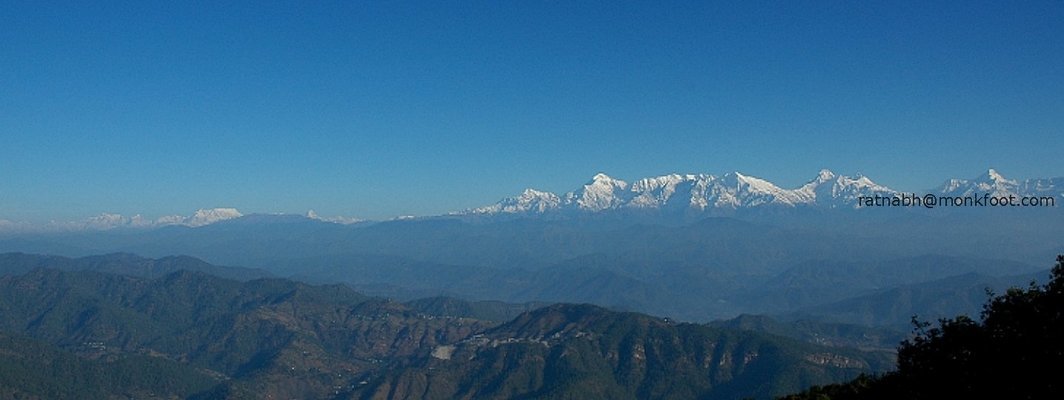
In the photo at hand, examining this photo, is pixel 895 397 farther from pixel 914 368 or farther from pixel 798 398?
pixel 798 398

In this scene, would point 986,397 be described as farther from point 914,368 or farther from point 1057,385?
point 914,368

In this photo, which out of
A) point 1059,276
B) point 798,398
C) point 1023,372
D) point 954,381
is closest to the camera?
point 1023,372

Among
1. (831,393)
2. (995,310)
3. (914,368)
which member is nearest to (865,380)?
(831,393)

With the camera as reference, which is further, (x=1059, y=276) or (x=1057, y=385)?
(x=1059, y=276)

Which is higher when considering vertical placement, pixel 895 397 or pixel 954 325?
pixel 954 325

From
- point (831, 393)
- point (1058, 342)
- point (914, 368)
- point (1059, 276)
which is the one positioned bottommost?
point (831, 393)

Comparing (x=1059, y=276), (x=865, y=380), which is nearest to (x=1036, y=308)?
(x=1059, y=276)

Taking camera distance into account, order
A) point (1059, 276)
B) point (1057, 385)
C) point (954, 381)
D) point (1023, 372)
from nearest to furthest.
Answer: point (1057, 385), point (1023, 372), point (954, 381), point (1059, 276)
